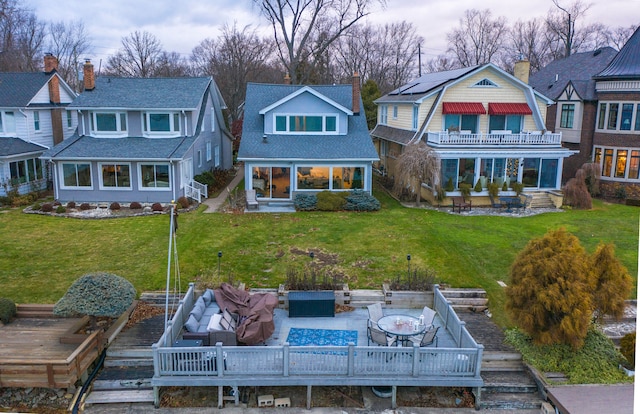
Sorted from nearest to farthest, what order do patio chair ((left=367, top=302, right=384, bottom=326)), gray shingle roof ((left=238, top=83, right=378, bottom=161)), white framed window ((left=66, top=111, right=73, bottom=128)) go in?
patio chair ((left=367, top=302, right=384, bottom=326)) → gray shingle roof ((left=238, top=83, right=378, bottom=161)) → white framed window ((left=66, top=111, right=73, bottom=128))

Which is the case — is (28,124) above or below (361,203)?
above

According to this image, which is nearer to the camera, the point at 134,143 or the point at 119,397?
the point at 119,397

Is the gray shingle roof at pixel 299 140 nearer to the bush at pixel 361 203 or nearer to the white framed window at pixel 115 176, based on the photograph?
the bush at pixel 361 203

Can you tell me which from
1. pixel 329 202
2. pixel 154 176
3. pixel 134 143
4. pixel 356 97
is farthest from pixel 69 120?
pixel 329 202

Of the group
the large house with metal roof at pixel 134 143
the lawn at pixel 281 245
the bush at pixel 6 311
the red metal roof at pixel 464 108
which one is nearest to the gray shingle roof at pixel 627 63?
the red metal roof at pixel 464 108

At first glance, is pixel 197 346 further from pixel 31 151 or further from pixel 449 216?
pixel 31 151

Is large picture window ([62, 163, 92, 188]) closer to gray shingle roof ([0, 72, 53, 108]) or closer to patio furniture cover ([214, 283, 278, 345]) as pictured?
gray shingle roof ([0, 72, 53, 108])

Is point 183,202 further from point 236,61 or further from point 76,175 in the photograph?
point 236,61

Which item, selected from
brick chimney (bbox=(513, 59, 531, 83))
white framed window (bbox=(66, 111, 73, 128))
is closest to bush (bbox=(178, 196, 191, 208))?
white framed window (bbox=(66, 111, 73, 128))
